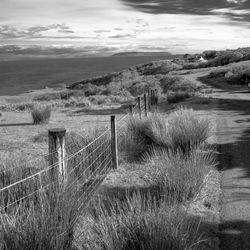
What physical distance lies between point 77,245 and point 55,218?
684 millimetres

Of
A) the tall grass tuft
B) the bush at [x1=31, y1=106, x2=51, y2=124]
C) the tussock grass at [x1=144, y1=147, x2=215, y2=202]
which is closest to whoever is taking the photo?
the tussock grass at [x1=144, y1=147, x2=215, y2=202]

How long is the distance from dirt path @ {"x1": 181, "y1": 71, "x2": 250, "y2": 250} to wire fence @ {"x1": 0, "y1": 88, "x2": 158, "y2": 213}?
199cm

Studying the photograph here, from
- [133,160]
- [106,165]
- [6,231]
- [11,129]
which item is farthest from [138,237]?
[11,129]

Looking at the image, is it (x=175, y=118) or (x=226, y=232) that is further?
(x=175, y=118)

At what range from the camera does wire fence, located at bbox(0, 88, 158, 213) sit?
5.32 metres

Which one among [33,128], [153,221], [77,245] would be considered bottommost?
[33,128]

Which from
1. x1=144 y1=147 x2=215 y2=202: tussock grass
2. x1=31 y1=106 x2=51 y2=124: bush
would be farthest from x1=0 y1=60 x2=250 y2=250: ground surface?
x1=144 y1=147 x2=215 y2=202: tussock grass

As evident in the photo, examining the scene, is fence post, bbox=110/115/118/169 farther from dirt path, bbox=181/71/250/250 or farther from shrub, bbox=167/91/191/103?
shrub, bbox=167/91/191/103

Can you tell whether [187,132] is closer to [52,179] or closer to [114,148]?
[114,148]

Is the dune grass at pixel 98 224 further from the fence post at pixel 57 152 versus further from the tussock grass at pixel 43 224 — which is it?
the fence post at pixel 57 152

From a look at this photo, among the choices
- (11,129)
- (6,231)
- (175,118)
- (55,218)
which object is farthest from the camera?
(11,129)

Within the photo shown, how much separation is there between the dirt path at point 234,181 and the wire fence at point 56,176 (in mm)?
1990

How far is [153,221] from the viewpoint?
4504 mm

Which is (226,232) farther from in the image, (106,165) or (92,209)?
(106,165)
